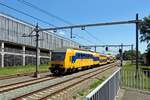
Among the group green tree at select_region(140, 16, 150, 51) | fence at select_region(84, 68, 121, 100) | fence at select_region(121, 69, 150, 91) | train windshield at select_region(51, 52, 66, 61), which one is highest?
green tree at select_region(140, 16, 150, 51)

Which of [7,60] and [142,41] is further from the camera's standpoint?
[142,41]

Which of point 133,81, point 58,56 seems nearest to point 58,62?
point 58,56

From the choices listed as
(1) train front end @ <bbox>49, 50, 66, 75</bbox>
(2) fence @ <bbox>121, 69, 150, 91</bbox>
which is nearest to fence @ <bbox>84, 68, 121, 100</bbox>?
(2) fence @ <bbox>121, 69, 150, 91</bbox>

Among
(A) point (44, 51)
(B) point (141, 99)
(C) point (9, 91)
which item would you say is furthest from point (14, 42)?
(B) point (141, 99)

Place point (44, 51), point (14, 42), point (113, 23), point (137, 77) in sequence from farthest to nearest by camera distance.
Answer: point (44, 51)
point (14, 42)
point (113, 23)
point (137, 77)

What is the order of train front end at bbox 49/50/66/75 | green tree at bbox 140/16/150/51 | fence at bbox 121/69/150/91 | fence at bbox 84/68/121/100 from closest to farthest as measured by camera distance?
fence at bbox 84/68/121/100
fence at bbox 121/69/150/91
train front end at bbox 49/50/66/75
green tree at bbox 140/16/150/51

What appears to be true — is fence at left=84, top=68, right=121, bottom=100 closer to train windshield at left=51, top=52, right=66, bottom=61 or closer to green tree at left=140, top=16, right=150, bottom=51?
train windshield at left=51, top=52, right=66, bottom=61

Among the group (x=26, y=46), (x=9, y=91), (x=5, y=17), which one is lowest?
(x=9, y=91)

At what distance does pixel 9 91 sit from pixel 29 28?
47187 mm

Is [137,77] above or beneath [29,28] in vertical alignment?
beneath

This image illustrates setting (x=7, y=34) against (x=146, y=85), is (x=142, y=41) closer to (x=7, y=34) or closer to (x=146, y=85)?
(x=7, y=34)

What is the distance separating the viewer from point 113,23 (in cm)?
2980

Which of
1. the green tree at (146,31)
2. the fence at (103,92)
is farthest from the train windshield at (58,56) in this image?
the green tree at (146,31)

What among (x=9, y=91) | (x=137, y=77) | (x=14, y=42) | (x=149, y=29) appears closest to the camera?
(x=9, y=91)
